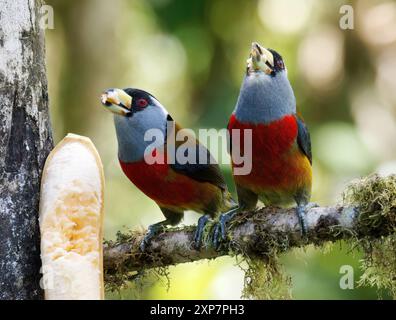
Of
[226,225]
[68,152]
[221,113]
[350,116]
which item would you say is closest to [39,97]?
[68,152]

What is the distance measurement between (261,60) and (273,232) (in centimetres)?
97

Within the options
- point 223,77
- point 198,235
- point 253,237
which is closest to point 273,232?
point 253,237

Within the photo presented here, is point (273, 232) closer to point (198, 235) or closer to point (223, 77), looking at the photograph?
point (198, 235)

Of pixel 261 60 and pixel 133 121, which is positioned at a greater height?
pixel 261 60

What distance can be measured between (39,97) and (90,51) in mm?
4233

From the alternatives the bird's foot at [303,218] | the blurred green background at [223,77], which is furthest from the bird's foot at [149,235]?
the blurred green background at [223,77]

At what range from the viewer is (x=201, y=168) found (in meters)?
4.15

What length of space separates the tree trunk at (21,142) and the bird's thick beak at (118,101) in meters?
0.53

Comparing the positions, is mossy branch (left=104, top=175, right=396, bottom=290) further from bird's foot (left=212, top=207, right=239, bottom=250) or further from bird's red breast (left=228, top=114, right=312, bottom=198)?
bird's red breast (left=228, top=114, right=312, bottom=198)

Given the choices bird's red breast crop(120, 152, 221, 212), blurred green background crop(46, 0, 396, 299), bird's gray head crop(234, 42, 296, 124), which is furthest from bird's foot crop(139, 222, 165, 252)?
blurred green background crop(46, 0, 396, 299)

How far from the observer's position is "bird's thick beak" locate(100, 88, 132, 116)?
3.77m

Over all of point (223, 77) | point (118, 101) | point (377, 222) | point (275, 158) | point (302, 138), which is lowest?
point (377, 222)

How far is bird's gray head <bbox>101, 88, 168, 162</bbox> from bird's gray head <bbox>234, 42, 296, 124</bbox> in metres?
0.48

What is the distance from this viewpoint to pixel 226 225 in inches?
141
